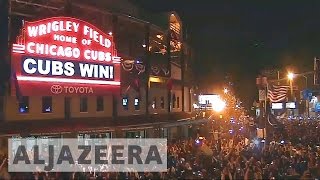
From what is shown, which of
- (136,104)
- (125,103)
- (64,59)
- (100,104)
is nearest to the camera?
(64,59)

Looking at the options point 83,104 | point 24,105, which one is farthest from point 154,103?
point 24,105

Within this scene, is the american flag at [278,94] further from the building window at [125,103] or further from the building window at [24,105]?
the building window at [24,105]

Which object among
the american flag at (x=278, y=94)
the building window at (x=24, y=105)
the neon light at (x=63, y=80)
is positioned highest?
the neon light at (x=63, y=80)

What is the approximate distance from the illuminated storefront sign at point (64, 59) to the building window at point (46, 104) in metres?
3.24

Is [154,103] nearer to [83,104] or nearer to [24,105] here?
[83,104]

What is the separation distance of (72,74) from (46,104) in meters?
3.80

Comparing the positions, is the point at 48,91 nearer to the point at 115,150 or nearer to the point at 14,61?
the point at 14,61

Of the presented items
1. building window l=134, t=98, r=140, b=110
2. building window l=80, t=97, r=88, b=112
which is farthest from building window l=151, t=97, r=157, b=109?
building window l=80, t=97, r=88, b=112

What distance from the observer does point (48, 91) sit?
21.2m

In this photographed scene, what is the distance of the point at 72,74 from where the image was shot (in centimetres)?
2247

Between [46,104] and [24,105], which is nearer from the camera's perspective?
[24,105]

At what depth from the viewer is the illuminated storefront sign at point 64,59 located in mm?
20156

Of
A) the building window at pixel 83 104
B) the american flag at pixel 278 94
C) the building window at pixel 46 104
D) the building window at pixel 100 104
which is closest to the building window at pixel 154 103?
the building window at pixel 100 104

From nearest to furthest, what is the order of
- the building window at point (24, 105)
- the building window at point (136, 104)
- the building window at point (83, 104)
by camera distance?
the building window at point (24, 105) < the building window at point (83, 104) < the building window at point (136, 104)
